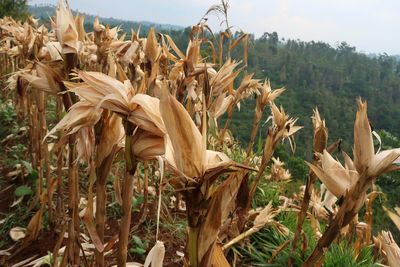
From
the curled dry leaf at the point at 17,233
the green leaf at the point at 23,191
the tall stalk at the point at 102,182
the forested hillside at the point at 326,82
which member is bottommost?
the forested hillside at the point at 326,82

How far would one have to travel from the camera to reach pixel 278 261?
71.4 inches

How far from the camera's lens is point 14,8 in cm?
1916

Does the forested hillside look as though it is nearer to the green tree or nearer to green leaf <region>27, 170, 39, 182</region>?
the green tree

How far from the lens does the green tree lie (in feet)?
59.9

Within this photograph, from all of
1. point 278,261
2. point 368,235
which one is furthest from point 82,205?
point 368,235

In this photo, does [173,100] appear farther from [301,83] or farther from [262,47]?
[262,47]

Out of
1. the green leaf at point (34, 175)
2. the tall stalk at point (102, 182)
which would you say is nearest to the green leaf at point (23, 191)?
the green leaf at point (34, 175)

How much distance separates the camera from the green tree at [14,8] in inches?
719

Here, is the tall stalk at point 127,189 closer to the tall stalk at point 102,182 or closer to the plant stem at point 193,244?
the tall stalk at point 102,182

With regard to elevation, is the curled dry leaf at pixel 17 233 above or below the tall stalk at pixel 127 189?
below

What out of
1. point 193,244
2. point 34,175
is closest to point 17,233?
point 34,175

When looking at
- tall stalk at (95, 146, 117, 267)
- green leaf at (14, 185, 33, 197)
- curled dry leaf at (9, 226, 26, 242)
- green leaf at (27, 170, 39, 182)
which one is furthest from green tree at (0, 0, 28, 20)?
tall stalk at (95, 146, 117, 267)

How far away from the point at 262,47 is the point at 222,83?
59.3 meters

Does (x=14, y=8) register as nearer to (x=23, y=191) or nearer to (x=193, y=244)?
(x=23, y=191)
